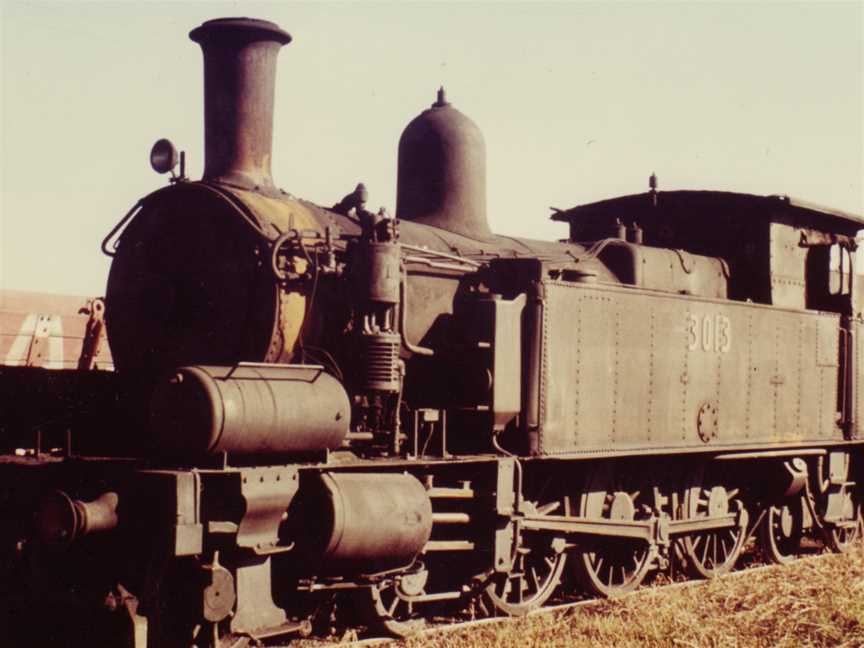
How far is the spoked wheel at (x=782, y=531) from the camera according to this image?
34.3 feet

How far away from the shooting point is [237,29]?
7332mm

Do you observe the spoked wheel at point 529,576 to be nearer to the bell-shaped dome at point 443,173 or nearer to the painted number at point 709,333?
the painted number at point 709,333

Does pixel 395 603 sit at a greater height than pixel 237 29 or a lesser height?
lesser

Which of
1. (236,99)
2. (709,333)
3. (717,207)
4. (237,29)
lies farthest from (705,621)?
(237,29)

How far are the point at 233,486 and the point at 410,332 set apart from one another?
2.05 meters

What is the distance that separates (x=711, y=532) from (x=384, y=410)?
422 cm

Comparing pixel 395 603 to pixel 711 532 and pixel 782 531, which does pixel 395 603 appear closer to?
pixel 711 532

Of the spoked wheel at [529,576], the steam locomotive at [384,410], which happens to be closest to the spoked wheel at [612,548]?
the steam locomotive at [384,410]

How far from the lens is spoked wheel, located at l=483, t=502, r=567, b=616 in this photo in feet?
25.3

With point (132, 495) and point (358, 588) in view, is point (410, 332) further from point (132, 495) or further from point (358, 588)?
point (132, 495)

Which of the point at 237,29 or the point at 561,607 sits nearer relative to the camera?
the point at 237,29

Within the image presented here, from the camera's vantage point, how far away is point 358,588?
22.2 ft

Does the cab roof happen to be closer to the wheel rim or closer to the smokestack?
the wheel rim

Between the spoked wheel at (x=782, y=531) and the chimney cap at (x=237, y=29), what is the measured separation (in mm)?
6327
